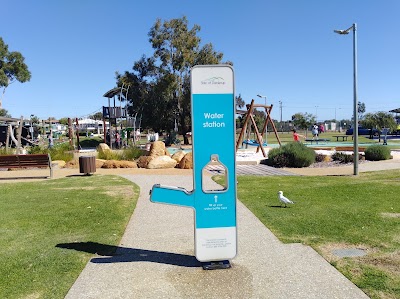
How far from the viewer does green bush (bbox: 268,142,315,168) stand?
1681cm

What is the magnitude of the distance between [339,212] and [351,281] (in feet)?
10.6

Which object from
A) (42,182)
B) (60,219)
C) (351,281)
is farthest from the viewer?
(42,182)

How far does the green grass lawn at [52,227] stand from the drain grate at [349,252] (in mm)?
3045

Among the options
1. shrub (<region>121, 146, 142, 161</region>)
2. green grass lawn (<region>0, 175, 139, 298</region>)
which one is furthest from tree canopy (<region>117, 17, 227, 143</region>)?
green grass lawn (<region>0, 175, 139, 298</region>)

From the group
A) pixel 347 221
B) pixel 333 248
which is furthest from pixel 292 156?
pixel 333 248

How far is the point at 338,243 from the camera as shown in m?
5.20

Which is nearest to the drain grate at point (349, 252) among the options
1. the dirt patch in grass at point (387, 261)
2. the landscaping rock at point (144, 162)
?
the dirt patch in grass at point (387, 261)

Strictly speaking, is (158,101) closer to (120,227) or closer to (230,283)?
(120,227)

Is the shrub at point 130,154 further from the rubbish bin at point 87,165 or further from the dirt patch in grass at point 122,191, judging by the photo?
the dirt patch in grass at point 122,191

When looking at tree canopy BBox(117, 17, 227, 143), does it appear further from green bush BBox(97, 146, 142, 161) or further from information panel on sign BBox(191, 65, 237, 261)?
information panel on sign BBox(191, 65, 237, 261)

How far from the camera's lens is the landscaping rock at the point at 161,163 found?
626 inches

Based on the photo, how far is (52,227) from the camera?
6.35m

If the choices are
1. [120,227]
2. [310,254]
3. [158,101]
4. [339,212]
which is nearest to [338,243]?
[310,254]

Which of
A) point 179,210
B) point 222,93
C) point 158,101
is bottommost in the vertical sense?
point 179,210
